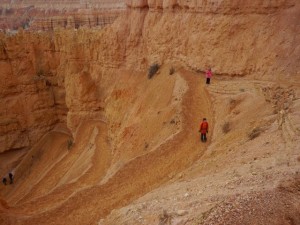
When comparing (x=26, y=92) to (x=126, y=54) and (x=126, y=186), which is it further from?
(x=126, y=186)

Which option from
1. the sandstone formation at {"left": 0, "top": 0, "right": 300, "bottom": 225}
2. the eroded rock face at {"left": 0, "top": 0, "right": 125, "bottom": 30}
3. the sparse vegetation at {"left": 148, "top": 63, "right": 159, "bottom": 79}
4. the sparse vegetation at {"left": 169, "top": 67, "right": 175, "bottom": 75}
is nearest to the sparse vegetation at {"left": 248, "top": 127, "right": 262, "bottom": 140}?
the sandstone formation at {"left": 0, "top": 0, "right": 300, "bottom": 225}

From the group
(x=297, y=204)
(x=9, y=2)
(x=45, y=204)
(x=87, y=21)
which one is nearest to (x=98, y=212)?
(x=45, y=204)

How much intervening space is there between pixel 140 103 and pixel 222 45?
5461mm

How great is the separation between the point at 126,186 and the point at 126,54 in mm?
13106

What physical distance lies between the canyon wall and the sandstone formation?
0.07m

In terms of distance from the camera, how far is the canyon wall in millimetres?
16141

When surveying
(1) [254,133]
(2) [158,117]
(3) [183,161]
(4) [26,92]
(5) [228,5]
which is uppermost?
(5) [228,5]

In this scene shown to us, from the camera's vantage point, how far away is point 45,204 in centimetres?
1268

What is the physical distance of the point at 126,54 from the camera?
75.5ft

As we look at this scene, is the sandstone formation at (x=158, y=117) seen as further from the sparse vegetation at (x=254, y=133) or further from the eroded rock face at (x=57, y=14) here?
the eroded rock face at (x=57, y=14)

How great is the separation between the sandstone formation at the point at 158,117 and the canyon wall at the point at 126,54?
0.07 meters

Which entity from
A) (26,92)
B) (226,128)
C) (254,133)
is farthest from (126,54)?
(254,133)

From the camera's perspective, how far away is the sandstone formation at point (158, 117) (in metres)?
8.29

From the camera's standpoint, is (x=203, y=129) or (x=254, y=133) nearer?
(x=254, y=133)
